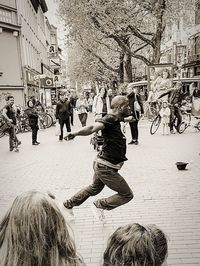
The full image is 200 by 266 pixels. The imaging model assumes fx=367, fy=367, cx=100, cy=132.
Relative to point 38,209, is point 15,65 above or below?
above

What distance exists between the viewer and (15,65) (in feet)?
82.8

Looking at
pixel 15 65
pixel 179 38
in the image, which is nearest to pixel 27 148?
pixel 15 65

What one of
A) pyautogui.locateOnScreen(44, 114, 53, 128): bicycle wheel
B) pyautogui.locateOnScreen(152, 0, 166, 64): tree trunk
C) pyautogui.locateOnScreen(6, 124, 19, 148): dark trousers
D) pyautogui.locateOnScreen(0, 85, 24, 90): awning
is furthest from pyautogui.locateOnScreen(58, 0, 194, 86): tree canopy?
pyautogui.locateOnScreen(6, 124, 19, 148): dark trousers

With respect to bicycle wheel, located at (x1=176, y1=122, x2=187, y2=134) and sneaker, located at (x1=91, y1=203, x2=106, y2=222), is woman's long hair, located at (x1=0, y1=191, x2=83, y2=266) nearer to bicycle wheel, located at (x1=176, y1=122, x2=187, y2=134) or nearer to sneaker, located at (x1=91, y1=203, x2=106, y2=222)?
sneaker, located at (x1=91, y1=203, x2=106, y2=222)

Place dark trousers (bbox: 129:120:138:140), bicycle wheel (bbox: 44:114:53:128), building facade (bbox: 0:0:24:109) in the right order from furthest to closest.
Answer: building facade (bbox: 0:0:24:109) → bicycle wheel (bbox: 44:114:53:128) → dark trousers (bbox: 129:120:138:140)

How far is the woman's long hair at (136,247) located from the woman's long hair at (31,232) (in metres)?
0.29

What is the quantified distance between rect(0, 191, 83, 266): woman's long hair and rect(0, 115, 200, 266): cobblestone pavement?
1.02ft

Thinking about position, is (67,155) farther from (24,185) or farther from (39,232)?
(39,232)

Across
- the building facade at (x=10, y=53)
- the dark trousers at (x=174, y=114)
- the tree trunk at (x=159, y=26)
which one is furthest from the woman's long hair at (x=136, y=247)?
the building facade at (x=10, y=53)

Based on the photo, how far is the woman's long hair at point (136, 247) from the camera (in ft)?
5.62

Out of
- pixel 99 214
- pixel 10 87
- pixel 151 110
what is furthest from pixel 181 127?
pixel 10 87

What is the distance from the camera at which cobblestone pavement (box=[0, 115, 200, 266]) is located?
457 centimetres

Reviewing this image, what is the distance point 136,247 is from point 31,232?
1.69 ft

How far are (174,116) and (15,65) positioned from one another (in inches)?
571
